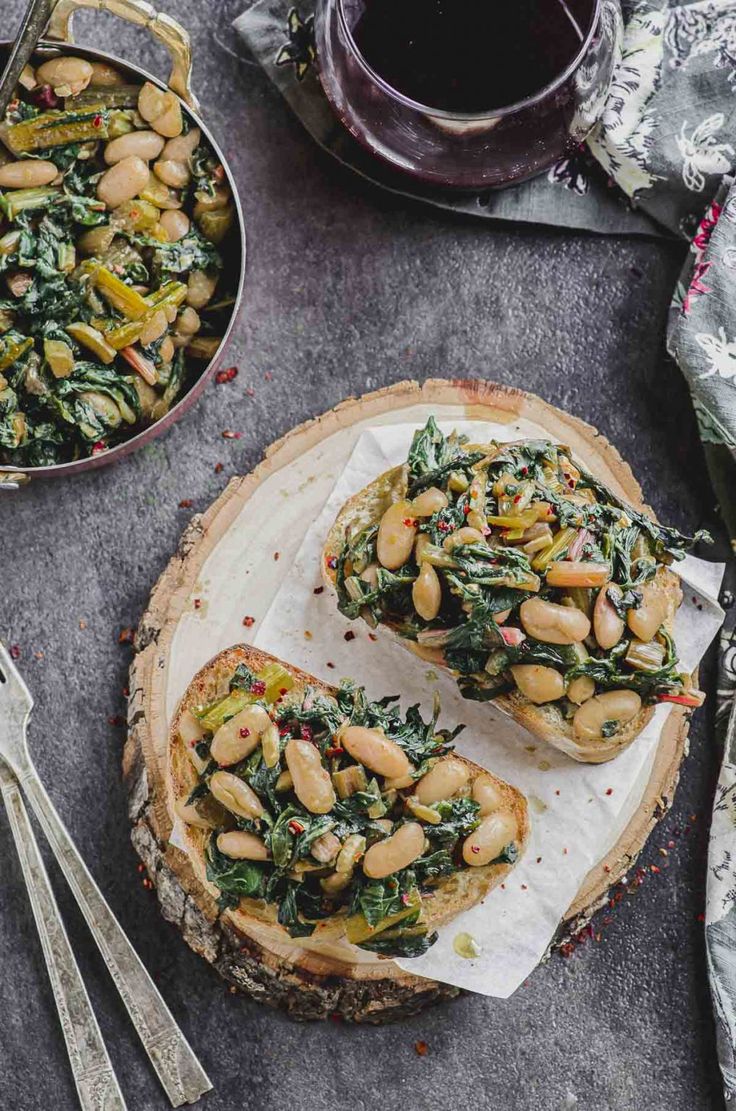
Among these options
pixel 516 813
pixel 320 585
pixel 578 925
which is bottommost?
pixel 578 925

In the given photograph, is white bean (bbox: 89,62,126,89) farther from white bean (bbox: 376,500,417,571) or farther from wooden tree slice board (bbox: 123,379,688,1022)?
white bean (bbox: 376,500,417,571)

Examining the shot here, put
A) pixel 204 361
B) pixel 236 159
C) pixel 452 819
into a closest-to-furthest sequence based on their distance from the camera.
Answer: pixel 452 819, pixel 204 361, pixel 236 159

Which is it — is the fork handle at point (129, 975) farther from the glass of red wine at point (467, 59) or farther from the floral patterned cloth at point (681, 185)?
the glass of red wine at point (467, 59)

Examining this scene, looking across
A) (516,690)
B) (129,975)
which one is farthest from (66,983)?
(516,690)

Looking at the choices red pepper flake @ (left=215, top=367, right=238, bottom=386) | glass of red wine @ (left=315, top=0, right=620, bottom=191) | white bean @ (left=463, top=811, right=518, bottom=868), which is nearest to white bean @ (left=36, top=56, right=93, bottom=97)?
glass of red wine @ (left=315, top=0, right=620, bottom=191)

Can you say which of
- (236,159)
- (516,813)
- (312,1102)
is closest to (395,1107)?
(312,1102)

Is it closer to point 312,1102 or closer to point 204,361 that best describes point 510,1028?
point 312,1102

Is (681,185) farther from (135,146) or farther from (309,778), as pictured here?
(309,778)

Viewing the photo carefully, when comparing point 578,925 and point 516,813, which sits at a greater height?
point 516,813
